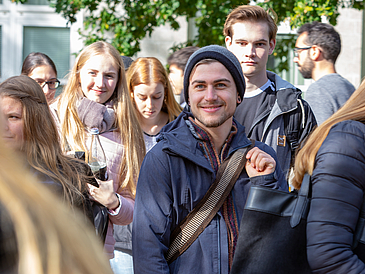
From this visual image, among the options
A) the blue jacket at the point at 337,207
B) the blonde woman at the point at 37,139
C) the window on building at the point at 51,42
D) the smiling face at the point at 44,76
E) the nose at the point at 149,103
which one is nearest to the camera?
the blue jacket at the point at 337,207

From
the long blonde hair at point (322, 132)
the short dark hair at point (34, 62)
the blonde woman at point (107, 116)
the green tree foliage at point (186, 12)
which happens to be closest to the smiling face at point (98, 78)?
the blonde woman at point (107, 116)

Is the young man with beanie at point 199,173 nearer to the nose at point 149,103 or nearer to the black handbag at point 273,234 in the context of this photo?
the black handbag at point 273,234

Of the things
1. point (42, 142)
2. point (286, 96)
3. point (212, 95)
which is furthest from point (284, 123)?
point (42, 142)

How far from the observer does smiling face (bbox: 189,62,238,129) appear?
7.58 ft

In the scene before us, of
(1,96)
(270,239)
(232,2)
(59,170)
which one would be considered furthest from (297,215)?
(232,2)

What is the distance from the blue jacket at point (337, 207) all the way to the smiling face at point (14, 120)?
1555 millimetres

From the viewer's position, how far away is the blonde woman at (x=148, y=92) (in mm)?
3732

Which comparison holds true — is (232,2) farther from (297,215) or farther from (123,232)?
(297,215)

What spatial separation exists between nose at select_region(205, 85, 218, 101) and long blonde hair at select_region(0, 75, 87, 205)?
81cm

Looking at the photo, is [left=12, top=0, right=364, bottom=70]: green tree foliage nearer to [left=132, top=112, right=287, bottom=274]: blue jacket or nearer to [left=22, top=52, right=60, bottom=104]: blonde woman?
[left=22, top=52, right=60, bottom=104]: blonde woman

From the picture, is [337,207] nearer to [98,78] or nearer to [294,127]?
[294,127]

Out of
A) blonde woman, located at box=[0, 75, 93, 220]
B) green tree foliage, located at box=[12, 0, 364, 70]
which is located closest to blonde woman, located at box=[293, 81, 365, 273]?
blonde woman, located at box=[0, 75, 93, 220]

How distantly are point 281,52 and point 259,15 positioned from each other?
150 inches

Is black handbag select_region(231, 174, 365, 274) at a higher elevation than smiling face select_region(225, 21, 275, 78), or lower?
lower
